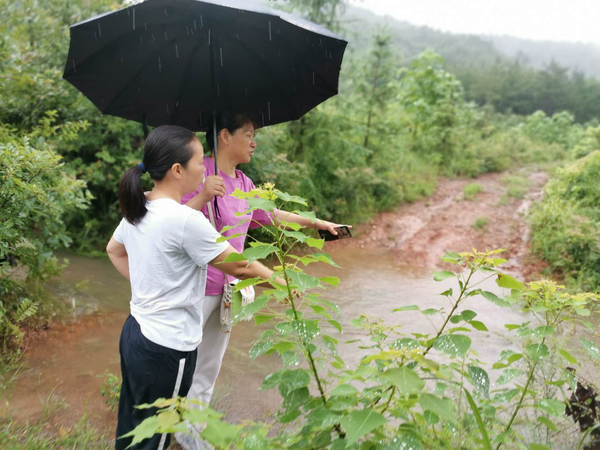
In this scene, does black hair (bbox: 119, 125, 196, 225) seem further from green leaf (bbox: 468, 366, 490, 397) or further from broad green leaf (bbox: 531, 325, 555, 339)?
broad green leaf (bbox: 531, 325, 555, 339)

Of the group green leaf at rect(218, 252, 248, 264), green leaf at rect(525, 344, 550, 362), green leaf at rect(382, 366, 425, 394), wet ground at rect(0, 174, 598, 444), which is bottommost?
wet ground at rect(0, 174, 598, 444)

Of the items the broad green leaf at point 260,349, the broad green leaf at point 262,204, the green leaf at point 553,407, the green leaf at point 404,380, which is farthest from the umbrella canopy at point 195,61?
the green leaf at point 553,407

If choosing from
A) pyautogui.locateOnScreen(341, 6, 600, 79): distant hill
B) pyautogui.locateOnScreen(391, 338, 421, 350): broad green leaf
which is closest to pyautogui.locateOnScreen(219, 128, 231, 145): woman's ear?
pyautogui.locateOnScreen(391, 338, 421, 350): broad green leaf

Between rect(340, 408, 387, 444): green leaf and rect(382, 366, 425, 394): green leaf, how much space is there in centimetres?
12

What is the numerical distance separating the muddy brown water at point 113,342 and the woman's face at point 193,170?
168 cm

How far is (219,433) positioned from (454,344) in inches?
31.4

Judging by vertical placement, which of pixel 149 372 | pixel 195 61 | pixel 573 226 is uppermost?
pixel 195 61

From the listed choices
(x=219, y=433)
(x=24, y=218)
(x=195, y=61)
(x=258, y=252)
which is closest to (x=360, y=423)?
(x=219, y=433)

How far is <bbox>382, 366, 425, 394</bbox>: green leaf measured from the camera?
116cm

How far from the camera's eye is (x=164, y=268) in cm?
177

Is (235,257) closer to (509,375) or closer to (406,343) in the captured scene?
(406,343)

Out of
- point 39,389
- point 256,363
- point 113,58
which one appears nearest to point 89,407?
point 39,389

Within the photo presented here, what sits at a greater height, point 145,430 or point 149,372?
point 145,430

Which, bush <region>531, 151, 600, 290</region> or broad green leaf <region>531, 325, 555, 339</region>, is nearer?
broad green leaf <region>531, 325, 555, 339</region>
